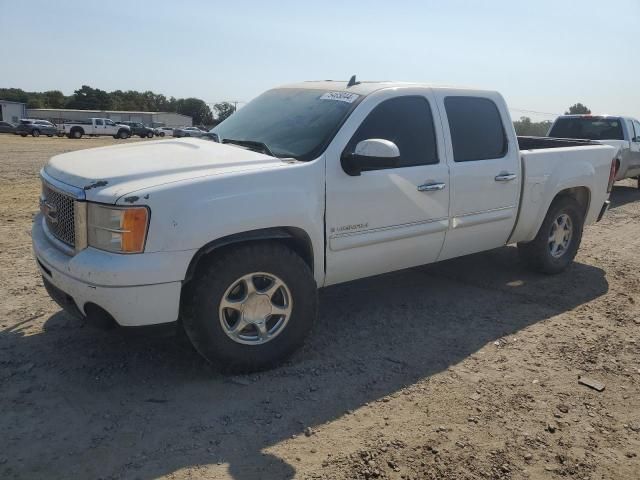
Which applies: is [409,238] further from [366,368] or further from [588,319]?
[588,319]

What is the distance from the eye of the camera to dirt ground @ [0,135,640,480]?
2.80m

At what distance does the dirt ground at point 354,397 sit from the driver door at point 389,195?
619 mm

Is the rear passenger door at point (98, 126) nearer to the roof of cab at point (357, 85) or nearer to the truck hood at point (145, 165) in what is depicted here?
the roof of cab at point (357, 85)

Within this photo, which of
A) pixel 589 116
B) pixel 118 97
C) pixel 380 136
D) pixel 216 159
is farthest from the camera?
pixel 118 97

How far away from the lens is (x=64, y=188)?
11.3 feet

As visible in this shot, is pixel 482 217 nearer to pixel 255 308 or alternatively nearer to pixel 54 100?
pixel 255 308

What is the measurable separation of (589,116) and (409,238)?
32.2 ft

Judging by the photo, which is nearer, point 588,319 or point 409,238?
point 409,238

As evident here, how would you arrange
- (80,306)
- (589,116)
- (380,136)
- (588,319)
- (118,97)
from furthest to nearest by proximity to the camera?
(118,97), (589,116), (588,319), (380,136), (80,306)

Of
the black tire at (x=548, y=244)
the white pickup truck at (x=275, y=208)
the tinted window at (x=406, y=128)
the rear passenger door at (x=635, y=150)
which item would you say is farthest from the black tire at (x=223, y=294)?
the rear passenger door at (x=635, y=150)

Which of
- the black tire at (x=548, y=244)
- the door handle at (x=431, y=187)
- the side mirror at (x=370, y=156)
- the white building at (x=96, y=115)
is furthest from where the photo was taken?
the white building at (x=96, y=115)

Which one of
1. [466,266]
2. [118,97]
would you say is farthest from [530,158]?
[118,97]

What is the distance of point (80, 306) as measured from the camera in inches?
130

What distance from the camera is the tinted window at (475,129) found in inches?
185
